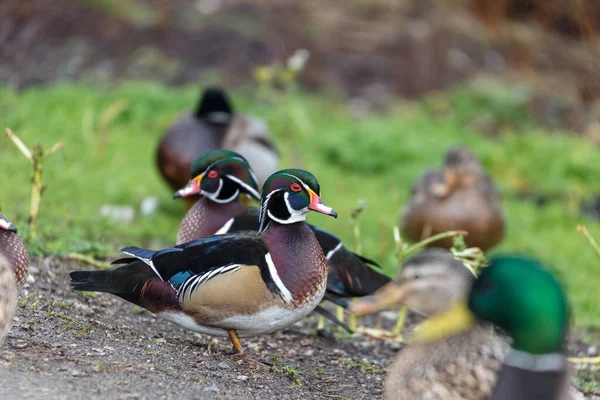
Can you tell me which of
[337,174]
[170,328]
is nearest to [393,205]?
[337,174]

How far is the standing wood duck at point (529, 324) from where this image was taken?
8.85 ft

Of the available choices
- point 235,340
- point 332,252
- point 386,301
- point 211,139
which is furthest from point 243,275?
point 211,139

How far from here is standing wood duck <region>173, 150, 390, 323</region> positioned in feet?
14.6

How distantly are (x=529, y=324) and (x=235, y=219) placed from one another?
210cm

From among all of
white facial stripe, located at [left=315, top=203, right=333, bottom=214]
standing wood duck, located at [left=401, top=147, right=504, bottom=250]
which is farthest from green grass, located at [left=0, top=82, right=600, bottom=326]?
white facial stripe, located at [left=315, top=203, right=333, bottom=214]

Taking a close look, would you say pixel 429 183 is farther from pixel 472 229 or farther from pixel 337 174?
pixel 337 174

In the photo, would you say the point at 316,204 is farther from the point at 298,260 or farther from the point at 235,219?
the point at 235,219

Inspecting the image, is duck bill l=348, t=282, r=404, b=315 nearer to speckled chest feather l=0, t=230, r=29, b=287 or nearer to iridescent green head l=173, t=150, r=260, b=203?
speckled chest feather l=0, t=230, r=29, b=287

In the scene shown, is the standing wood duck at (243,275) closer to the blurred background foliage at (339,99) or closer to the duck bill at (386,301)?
the duck bill at (386,301)

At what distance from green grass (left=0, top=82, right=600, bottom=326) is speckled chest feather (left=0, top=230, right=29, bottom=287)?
150 cm

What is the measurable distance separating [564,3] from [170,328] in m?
7.94

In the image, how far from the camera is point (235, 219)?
456 cm

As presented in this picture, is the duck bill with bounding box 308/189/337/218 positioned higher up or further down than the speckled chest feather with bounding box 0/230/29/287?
further down

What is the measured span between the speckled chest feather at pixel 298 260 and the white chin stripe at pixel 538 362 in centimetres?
116
